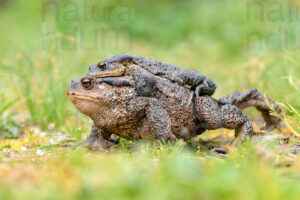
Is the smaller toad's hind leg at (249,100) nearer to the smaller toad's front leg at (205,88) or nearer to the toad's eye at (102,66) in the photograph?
the smaller toad's front leg at (205,88)

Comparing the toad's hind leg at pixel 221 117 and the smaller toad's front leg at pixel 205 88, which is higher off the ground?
the smaller toad's front leg at pixel 205 88

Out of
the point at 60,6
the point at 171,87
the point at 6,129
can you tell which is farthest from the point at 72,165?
the point at 60,6

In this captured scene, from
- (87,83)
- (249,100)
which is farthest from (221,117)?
(87,83)

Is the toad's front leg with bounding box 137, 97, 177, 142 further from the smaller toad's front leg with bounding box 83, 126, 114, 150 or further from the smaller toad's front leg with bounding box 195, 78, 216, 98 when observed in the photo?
the smaller toad's front leg with bounding box 83, 126, 114, 150

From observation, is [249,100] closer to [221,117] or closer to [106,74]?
[221,117]

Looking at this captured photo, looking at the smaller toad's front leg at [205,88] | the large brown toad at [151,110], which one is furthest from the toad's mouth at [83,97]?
the smaller toad's front leg at [205,88]
